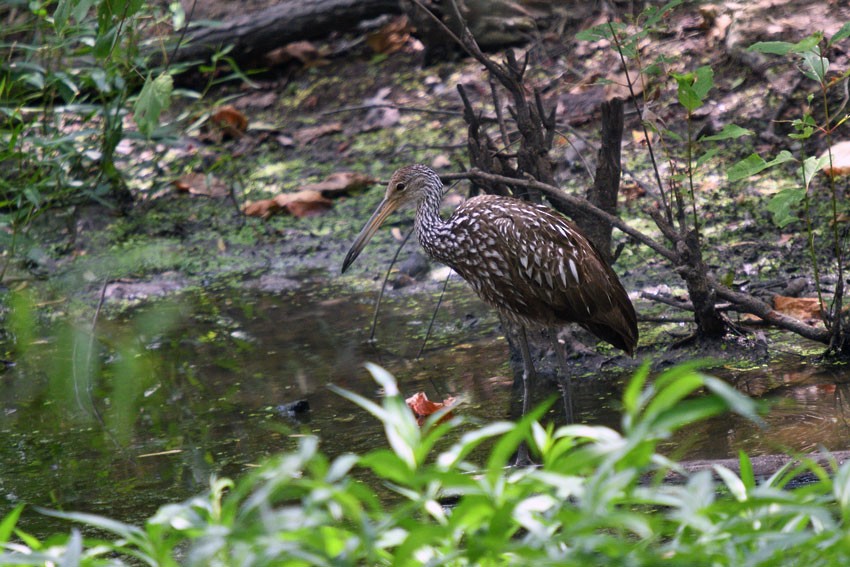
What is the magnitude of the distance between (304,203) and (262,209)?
340 mm

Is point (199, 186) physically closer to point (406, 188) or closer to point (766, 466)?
point (406, 188)

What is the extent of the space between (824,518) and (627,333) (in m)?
2.82

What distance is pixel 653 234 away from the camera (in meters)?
6.99

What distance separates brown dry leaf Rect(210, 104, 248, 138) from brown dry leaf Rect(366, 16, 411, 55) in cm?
152

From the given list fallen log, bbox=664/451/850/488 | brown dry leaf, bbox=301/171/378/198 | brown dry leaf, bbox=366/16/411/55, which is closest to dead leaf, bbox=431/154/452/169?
brown dry leaf, bbox=301/171/378/198

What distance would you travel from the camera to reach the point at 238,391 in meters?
5.79

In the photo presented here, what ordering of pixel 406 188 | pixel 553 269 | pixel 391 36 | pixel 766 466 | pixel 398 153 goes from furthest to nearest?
pixel 391 36
pixel 398 153
pixel 406 188
pixel 553 269
pixel 766 466

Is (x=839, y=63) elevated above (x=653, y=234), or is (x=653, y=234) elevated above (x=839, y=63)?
(x=839, y=63)

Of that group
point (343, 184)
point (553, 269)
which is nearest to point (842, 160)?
point (553, 269)

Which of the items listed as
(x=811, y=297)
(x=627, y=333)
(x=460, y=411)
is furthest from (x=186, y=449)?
(x=811, y=297)

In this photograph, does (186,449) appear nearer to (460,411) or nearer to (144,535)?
(460,411)

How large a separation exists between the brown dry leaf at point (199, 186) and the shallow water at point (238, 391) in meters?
1.58

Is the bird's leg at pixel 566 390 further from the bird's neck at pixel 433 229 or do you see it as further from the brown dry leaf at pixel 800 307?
the brown dry leaf at pixel 800 307

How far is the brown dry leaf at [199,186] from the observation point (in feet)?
29.5
